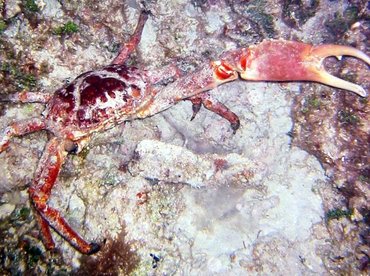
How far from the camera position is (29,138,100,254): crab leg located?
372cm

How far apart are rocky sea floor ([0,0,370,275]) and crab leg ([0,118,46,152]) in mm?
248

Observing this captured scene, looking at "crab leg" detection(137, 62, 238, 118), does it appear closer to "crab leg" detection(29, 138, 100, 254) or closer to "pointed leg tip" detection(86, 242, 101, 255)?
"crab leg" detection(29, 138, 100, 254)

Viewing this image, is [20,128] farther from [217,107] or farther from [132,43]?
[217,107]

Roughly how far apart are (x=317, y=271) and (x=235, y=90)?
2642 mm

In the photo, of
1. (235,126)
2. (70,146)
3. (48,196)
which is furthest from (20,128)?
(235,126)

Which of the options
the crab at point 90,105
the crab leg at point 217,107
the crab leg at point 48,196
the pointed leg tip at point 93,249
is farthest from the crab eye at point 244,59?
the pointed leg tip at point 93,249

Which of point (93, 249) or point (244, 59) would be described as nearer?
point (244, 59)

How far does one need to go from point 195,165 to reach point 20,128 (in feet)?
7.34

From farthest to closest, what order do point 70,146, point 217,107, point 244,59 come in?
point 217,107 < point 70,146 < point 244,59

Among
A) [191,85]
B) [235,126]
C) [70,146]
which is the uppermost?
[191,85]

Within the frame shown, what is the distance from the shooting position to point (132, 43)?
4223mm

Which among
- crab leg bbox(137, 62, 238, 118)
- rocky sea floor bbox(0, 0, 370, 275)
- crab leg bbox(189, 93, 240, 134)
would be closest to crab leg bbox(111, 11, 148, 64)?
rocky sea floor bbox(0, 0, 370, 275)

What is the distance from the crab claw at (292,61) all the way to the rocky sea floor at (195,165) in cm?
57

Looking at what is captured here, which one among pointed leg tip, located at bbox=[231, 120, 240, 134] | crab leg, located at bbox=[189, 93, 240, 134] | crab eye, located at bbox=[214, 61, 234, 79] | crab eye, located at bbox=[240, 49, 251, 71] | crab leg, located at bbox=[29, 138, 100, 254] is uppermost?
crab eye, located at bbox=[240, 49, 251, 71]
